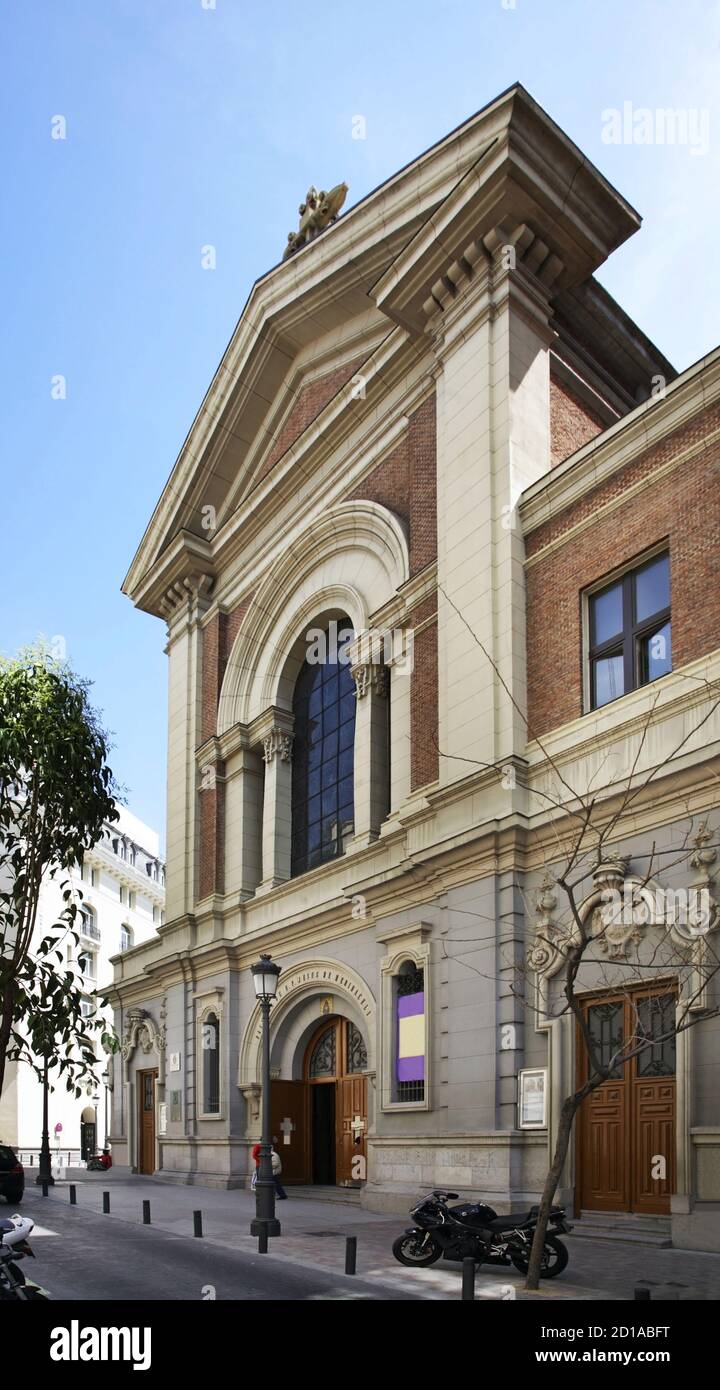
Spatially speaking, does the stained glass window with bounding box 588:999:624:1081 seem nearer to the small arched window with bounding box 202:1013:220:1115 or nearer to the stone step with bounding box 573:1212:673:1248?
the stone step with bounding box 573:1212:673:1248

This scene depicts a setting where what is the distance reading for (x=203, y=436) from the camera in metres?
30.7

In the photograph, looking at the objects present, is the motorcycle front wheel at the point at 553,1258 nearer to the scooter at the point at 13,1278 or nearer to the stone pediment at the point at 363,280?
the scooter at the point at 13,1278

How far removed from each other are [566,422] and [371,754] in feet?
23.0

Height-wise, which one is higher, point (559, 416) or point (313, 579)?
point (559, 416)

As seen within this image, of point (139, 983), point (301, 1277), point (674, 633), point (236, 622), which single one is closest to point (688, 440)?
point (674, 633)

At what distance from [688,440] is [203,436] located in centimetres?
1683

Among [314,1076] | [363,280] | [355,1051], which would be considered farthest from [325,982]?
[363,280]

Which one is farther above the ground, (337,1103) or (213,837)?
(213,837)

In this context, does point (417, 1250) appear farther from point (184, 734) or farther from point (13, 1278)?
point (184, 734)

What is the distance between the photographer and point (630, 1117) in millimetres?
15750

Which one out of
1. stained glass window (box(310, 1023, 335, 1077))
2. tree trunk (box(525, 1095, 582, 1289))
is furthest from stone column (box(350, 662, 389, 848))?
tree trunk (box(525, 1095, 582, 1289))

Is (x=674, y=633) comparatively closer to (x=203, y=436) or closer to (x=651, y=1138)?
(x=651, y=1138)

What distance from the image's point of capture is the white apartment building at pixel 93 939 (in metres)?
59.9
